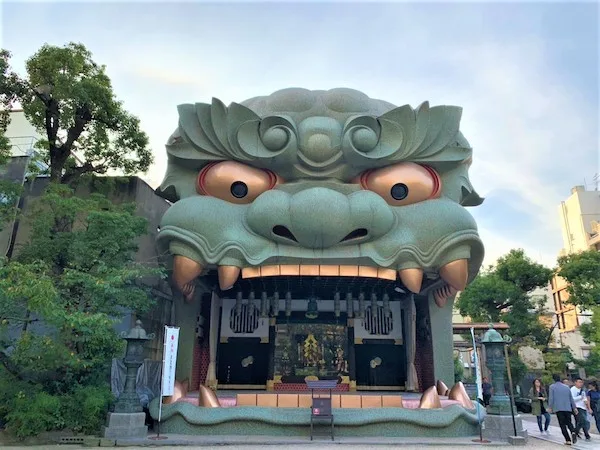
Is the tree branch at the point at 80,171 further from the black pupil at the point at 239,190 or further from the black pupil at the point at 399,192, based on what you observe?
the black pupil at the point at 399,192

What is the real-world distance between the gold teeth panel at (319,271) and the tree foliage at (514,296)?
16.3m

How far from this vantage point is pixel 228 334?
49.0 ft

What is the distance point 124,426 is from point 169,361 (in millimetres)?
1571

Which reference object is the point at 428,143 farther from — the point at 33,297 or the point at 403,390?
the point at 33,297

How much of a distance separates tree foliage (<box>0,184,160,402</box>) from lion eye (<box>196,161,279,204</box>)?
86.2 inches

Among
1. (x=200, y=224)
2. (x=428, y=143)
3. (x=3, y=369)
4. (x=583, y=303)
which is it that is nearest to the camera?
(x=3, y=369)

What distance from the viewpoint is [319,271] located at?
1130 centimetres

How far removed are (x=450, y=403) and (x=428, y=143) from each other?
6.73m

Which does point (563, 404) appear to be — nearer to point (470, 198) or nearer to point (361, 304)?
point (361, 304)

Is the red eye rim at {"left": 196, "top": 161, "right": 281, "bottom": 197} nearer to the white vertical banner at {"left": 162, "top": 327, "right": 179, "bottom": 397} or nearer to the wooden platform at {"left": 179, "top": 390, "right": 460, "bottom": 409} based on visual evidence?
the white vertical banner at {"left": 162, "top": 327, "right": 179, "bottom": 397}

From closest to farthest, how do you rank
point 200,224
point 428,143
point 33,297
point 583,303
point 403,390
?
point 33,297 < point 200,224 < point 428,143 < point 403,390 < point 583,303

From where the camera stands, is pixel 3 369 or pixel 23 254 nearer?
pixel 3 369

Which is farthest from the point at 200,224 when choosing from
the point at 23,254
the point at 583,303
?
the point at 583,303

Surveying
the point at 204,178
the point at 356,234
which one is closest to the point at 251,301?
the point at 204,178
